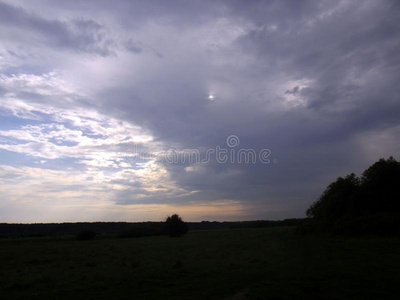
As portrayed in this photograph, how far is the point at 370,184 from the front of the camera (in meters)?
35.7

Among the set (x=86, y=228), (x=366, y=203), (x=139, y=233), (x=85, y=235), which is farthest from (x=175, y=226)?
(x=366, y=203)

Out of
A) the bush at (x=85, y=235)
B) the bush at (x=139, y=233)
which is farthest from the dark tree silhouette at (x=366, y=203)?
the bush at (x=139, y=233)

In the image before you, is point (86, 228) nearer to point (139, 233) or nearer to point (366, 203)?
point (139, 233)

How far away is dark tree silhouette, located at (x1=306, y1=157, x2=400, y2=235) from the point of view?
31.0 metres

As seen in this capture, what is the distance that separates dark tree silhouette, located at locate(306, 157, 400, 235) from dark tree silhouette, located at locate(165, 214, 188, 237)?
42449 millimetres

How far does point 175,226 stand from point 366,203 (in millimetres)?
50509

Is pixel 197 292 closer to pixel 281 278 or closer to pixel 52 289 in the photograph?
pixel 281 278

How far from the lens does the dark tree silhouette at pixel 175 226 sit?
76.4m

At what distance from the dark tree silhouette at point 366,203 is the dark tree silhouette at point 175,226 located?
42.4 metres

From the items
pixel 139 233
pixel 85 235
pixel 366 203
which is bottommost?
pixel 85 235

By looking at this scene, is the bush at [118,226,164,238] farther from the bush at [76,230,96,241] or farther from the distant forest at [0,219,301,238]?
the bush at [76,230,96,241]

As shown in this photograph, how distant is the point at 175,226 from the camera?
77.1 meters

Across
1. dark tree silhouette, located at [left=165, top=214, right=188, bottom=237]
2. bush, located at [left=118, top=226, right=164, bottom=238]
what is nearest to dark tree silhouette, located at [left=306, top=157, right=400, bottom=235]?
dark tree silhouette, located at [left=165, top=214, right=188, bottom=237]

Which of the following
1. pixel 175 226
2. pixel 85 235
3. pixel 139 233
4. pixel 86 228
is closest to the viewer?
pixel 85 235
